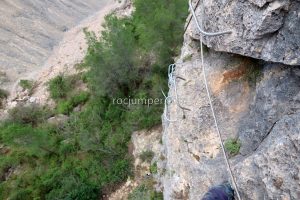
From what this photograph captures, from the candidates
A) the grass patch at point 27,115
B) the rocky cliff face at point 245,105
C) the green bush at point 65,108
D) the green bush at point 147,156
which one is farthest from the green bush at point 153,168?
the grass patch at point 27,115

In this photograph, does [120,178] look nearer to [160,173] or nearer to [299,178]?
[160,173]

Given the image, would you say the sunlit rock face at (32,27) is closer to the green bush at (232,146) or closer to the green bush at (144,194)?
the green bush at (144,194)

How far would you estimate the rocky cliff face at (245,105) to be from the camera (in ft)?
11.6

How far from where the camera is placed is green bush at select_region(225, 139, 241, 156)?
453 cm

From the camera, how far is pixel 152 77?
38.7ft

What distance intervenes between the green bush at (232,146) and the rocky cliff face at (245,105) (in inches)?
2.7

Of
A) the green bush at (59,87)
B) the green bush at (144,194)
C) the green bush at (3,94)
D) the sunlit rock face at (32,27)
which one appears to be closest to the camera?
the green bush at (144,194)

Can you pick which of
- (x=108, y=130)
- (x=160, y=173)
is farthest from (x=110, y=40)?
(x=160, y=173)

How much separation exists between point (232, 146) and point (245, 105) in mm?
723

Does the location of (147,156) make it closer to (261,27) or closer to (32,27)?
(261,27)

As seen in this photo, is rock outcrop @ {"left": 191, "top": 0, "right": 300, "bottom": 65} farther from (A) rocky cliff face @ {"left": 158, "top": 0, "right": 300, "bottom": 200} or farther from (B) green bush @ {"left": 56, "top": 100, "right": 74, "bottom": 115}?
(B) green bush @ {"left": 56, "top": 100, "right": 74, "bottom": 115}

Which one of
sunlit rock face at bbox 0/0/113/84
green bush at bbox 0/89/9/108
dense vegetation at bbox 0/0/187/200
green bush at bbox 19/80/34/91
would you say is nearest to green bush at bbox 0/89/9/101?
green bush at bbox 0/89/9/108

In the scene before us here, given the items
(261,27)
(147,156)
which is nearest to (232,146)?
(261,27)

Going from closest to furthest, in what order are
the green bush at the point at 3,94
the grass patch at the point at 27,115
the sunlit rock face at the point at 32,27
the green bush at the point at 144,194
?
the green bush at the point at 144,194
the grass patch at the point at 27,115
the green bush at the point at 3,94
the sunlit rock face at the point at 32,27
